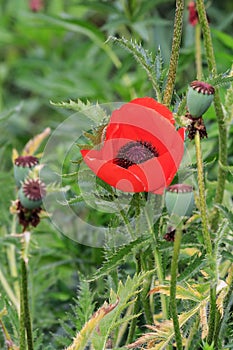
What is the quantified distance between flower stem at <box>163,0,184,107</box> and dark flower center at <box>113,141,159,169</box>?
0.22 ft

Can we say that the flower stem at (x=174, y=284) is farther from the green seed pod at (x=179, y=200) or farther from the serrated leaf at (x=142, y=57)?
the serrated leaf at (x=142, y=57)

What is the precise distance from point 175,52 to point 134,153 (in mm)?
127

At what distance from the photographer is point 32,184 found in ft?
2.86

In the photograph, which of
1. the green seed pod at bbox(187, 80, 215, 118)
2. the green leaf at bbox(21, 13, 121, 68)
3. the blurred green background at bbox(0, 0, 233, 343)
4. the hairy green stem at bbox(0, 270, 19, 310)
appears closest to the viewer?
the green seed pod at bbox(187, 80, 215, 118)

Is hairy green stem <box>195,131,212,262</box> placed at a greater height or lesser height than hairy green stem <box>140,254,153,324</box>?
greater

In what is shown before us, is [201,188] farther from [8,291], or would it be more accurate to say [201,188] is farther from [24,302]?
[8,291]

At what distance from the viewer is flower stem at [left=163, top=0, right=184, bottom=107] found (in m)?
0.88

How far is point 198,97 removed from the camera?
795 millimetres

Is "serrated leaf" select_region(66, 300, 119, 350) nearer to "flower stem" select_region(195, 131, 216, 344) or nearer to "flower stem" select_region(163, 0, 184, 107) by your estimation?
"flower stem" select_region(195, 131, 216, 344)

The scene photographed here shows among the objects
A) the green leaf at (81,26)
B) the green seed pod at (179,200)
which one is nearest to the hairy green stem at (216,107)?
the green seed pod at (179,200)

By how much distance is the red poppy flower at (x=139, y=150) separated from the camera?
0.82 m


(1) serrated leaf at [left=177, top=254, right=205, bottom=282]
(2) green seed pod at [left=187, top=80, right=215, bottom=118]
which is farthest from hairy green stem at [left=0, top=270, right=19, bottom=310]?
(2) green seed pod at [left=187, top=80, right=215, bottom=118]

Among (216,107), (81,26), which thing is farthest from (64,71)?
(216,107)

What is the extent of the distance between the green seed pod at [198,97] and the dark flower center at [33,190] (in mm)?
185
